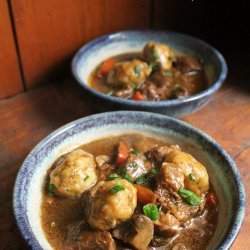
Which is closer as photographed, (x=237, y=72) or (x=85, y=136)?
(x=85, y=136)

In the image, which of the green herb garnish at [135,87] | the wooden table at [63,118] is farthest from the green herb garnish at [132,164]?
the green herb garnish at [135,87]

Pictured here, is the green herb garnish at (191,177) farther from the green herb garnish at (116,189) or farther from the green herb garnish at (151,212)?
the green herb garnish at (116,189)

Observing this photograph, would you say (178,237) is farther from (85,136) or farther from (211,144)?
(85,136)

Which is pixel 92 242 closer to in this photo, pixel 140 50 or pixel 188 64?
pixel 188 64

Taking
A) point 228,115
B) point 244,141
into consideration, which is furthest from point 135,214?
point 228,115

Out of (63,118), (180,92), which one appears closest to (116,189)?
(63,118)

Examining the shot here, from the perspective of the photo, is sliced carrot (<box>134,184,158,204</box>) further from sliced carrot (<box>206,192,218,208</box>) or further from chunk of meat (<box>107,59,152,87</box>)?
chunk of meat (<box>107,59,152,87</box>)

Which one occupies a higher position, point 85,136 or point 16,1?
point 16,1
